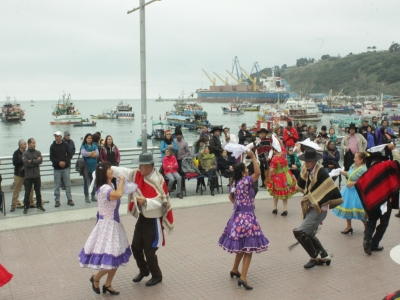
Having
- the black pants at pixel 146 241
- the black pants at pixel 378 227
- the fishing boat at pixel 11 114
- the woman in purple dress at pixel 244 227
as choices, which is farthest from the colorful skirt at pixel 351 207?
the fishing boat at pixel 11 114

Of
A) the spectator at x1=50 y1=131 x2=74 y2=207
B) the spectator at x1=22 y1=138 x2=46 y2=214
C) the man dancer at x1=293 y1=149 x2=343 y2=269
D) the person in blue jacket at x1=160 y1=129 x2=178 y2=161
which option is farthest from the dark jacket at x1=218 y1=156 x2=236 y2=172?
the man dancer at x1=293 y1=149 x2=343 y2=269

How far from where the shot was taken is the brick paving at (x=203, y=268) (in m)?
5.66

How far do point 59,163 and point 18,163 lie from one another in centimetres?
87

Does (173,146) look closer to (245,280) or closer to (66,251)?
(66,251)

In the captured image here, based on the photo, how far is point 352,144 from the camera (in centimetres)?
1252

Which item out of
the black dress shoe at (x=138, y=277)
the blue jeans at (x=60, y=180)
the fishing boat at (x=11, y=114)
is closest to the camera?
the black dress shoe at (x=138, y=277)

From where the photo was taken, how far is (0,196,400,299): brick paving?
566cm

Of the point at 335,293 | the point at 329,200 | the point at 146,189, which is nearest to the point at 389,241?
the point at 329,200

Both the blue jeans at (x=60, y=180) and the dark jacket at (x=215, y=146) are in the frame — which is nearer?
the blue jeans at (x=60, y=180)

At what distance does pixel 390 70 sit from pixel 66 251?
141 m

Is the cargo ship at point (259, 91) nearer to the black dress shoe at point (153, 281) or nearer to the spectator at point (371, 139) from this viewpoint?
the spectator at point (371, 139)

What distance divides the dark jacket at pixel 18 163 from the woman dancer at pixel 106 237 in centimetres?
515

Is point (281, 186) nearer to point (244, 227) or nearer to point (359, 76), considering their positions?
point (244, 227)

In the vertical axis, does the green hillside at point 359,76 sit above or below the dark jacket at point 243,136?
above
